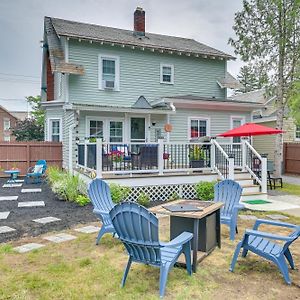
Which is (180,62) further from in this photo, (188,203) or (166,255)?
(166,255)

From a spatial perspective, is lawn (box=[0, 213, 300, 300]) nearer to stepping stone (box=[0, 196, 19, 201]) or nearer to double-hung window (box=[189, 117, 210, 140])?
stepping stone (box=[0, 196, 19, 201])

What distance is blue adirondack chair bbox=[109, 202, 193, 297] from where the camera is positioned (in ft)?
11.9

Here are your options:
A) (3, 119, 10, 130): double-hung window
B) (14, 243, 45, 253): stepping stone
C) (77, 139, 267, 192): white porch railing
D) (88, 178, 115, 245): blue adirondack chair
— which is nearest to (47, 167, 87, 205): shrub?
(77, 139, 267, 192): white porch railing

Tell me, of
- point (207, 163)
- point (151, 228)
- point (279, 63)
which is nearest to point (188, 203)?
point (151, 228)

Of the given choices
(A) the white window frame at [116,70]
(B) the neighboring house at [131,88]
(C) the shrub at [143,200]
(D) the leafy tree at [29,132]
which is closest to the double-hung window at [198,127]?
(B) the neighboring house at [131,88]

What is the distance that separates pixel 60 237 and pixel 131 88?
1060 cm

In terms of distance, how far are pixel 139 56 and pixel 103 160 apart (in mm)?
7920

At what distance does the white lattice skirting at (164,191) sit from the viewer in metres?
9.73

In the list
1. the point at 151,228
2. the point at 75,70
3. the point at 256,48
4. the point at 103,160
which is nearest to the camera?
the point at 151,228

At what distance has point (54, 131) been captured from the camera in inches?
653

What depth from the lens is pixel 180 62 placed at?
54.1 feet

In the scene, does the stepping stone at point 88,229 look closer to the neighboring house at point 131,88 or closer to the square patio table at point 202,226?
the square patio table at point 202,226

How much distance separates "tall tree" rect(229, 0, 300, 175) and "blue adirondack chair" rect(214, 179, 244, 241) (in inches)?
353

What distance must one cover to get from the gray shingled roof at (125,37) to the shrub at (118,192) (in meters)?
8.22
